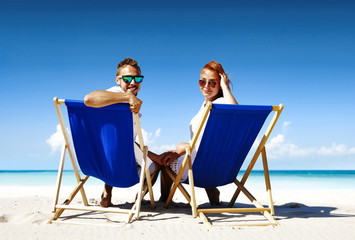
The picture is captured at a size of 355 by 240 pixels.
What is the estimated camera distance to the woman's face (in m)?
3.53

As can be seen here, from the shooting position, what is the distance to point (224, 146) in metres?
3.09

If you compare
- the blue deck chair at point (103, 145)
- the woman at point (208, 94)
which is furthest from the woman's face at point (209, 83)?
the blue deck chair at point (103, 145)

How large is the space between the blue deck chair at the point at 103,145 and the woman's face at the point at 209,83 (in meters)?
1.03

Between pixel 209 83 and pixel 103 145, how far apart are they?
1.31 m

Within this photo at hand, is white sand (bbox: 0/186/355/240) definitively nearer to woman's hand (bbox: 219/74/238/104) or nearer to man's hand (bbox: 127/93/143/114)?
man's hand (bbox: 127/93/143/114)

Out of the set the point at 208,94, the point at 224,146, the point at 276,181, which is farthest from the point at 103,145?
the point at 276,181

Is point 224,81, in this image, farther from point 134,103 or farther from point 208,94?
point 134,103

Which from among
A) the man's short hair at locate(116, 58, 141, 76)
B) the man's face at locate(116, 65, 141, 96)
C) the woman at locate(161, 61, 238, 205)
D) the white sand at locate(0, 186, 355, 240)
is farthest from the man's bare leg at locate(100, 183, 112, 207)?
the man's short hair at locate(116, 58, 141, 76)

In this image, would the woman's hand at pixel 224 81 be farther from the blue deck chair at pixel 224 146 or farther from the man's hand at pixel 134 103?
the man's hand at pixel 134 103

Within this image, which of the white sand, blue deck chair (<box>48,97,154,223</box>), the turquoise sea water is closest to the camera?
the white sand

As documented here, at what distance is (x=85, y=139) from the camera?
120 inches

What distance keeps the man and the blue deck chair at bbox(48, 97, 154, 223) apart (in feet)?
0.29

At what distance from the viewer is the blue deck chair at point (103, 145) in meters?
2.81

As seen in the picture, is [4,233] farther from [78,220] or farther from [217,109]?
[217,109]
